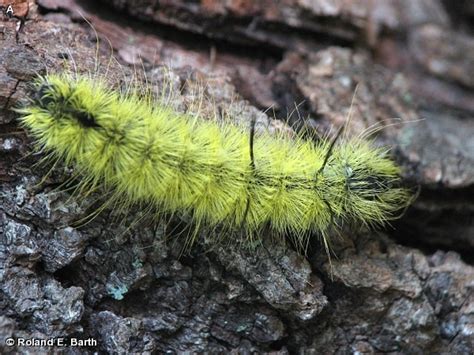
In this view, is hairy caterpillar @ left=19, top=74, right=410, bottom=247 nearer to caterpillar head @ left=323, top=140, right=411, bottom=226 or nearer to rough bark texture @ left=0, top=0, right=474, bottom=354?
caterpillar head @ left=323, top=140, right=411, bottom=226

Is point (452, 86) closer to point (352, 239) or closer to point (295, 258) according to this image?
point (352, 239)

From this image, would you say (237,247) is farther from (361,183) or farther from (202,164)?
(361,183)

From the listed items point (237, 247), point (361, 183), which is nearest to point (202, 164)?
point (237, 247)

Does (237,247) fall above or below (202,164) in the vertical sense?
below

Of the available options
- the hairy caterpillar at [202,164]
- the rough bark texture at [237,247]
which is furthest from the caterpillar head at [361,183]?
the rough bark texture at [237,247]

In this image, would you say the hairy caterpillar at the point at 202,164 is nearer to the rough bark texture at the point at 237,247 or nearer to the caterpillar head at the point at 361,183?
the caterpillar head at the point at 361,183
